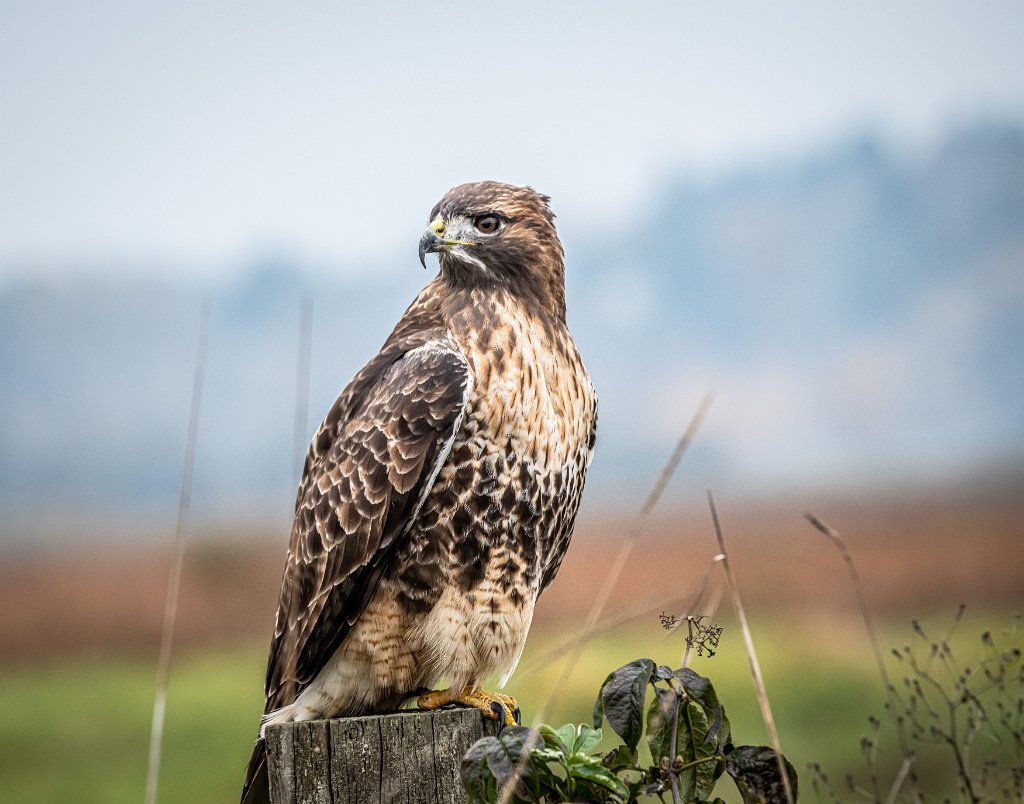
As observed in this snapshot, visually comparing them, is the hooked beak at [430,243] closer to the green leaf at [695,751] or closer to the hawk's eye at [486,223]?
the hawk's eye at [486,223]

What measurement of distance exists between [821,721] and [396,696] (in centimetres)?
622

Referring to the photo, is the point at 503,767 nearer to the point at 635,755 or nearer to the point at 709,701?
the point at 635,755

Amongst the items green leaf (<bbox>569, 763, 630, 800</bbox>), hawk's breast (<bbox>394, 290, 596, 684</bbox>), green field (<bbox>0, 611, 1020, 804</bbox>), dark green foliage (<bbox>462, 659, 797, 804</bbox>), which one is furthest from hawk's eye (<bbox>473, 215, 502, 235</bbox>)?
green field (<bbox>0, 611, 1020, 804</bbox>)

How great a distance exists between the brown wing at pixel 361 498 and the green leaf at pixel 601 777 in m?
1.01

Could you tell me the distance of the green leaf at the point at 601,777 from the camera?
187 centimetres

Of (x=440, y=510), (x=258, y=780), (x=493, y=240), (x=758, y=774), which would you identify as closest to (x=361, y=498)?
(x=440, y=510)

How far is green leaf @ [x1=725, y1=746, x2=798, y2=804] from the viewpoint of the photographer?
1896 mm

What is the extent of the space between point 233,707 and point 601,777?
28.4 ft

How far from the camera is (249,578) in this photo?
29.0ft

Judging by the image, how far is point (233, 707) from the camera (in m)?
9.80

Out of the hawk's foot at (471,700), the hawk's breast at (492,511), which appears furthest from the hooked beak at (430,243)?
the hawk's foot at (471,700)

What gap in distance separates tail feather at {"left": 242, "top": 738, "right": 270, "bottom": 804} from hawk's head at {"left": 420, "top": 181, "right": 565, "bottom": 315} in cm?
142

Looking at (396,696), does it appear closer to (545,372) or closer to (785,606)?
(545,372)

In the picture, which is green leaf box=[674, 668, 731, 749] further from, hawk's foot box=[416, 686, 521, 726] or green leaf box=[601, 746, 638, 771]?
hawk's foot box=[416, 686, 521, 726]
